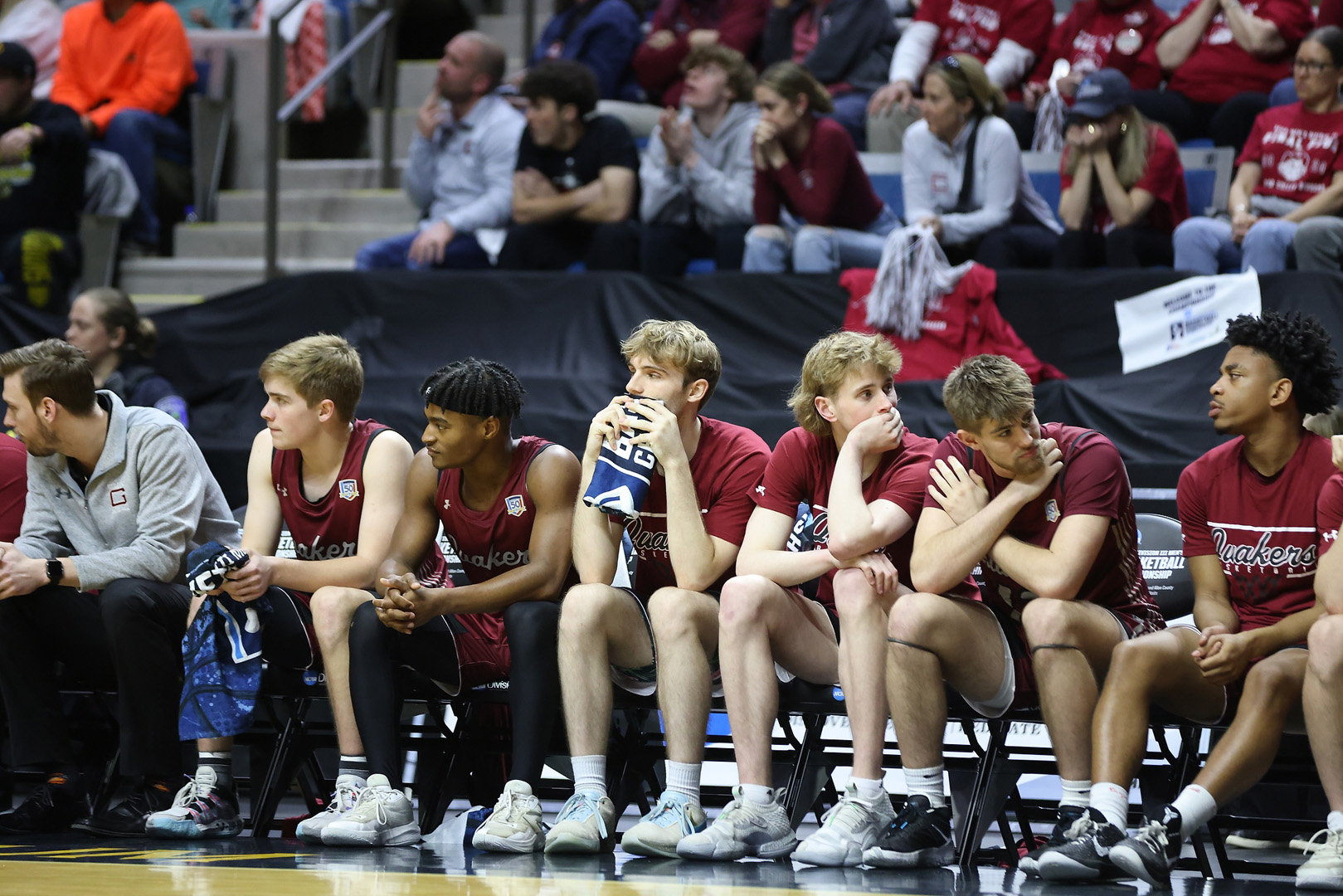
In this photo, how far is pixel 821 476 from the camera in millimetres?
4160

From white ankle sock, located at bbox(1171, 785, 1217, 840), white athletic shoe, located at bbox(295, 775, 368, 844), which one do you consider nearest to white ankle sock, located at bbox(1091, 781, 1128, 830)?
white ankle sock, located at bbox(1171, 785, 1217, 840)

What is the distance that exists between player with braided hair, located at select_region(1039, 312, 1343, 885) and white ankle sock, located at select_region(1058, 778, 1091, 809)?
8 centimetres

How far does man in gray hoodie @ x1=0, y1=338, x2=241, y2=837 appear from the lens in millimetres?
4230

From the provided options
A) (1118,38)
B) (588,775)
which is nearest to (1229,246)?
(1118,38)

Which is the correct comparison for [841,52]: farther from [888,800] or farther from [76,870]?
[76,870]

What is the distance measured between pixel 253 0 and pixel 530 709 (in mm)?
8227

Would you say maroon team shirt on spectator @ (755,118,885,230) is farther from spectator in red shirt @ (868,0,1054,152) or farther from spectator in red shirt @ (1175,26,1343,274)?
spectator in red shirt @ (1175,26,1343,274)

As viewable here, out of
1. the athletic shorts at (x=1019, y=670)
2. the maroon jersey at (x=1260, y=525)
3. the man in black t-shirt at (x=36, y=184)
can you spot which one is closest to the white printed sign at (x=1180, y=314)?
the maroon jersey at (x=1260, y=525)

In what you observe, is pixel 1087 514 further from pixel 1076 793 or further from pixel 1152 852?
pixel 1152 852

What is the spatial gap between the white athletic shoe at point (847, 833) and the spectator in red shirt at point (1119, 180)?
3638mm

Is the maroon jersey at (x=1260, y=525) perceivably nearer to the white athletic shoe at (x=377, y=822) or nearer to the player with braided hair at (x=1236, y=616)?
the player with braided hair at (x=1236, y=616)

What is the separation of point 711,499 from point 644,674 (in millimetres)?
529

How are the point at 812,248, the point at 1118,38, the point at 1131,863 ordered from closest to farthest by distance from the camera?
the point at 1131,863
the point at 812,248
the point at 1118,38

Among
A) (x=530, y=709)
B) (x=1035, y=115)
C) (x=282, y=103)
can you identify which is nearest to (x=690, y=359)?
(x=530, y=709)
